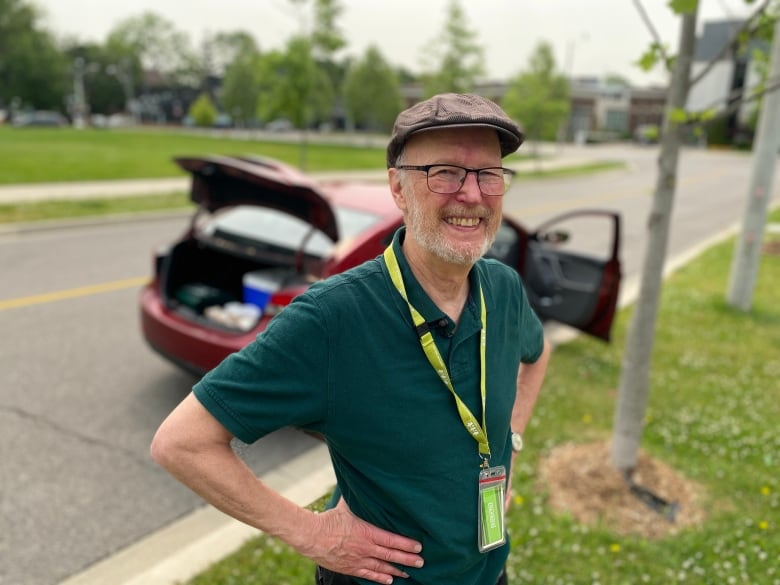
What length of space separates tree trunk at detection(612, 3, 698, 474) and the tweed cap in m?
2.21

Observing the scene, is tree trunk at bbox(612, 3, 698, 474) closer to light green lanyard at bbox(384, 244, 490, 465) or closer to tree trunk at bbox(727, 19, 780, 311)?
light green lanyard at bbox(384, 244, 490, 465)

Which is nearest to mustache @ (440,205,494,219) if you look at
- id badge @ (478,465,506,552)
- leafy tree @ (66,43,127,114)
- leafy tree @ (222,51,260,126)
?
id badge @ (478,465,506,552)

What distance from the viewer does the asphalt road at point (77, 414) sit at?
3.22 m

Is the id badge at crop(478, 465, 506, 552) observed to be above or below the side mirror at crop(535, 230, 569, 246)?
above

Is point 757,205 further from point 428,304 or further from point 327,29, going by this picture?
point 327,29

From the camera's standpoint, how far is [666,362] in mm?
5703

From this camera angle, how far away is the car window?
15.1 feet

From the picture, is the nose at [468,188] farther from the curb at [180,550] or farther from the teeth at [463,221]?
the curb at [180,550]

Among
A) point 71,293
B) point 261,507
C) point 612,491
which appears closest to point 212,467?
point 261,507

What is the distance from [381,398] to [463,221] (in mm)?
469

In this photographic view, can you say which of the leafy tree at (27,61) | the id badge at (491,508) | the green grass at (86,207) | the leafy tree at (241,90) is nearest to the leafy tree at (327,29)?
the green grass at (86,207)

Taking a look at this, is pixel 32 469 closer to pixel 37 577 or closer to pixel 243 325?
pixel 37 577

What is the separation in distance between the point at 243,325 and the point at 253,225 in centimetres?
97

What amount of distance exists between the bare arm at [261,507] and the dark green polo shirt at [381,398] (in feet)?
0.13
